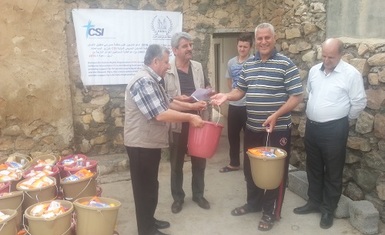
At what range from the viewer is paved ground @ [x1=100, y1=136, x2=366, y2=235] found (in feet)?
10.8

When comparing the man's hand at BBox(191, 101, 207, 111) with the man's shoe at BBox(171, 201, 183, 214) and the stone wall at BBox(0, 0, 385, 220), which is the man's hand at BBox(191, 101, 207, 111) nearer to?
the man's shoe at BBox(171, 201, 183, 214)

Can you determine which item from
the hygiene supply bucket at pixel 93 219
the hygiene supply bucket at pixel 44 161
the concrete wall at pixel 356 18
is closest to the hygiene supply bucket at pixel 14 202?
the hygiene supply bucket at pixel 93 219

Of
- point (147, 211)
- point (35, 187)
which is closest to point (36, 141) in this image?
point (35, 187)

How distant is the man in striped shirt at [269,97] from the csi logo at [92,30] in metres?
2.23

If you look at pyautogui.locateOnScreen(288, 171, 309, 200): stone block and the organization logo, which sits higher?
the organization logo

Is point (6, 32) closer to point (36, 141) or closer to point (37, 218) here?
point (36, 141)

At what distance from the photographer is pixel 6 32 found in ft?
14.0

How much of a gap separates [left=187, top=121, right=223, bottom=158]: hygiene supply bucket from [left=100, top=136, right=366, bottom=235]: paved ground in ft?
2.71

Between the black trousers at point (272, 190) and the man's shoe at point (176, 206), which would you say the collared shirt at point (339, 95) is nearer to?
the black trousers at point (272, 190)

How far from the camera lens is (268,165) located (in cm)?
290

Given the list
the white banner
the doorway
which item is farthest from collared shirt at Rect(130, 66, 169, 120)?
the doorway

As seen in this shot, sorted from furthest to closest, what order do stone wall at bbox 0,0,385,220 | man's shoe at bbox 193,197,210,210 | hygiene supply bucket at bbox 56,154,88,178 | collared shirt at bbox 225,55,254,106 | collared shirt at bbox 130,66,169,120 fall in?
collared shirt at bbox 225,55,254,106 → stone wall at bbox 0,0,385,220 → man's shoe at bbox 193,197,210,210 → hygiene supply bucket at bbox 56,154,88,178 → collared shirt at bbox 130,66,169,120

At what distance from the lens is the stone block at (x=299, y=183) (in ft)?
12.7

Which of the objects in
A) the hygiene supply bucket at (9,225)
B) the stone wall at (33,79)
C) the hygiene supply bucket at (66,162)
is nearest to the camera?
the hygiene supply bucket at (9,225)
